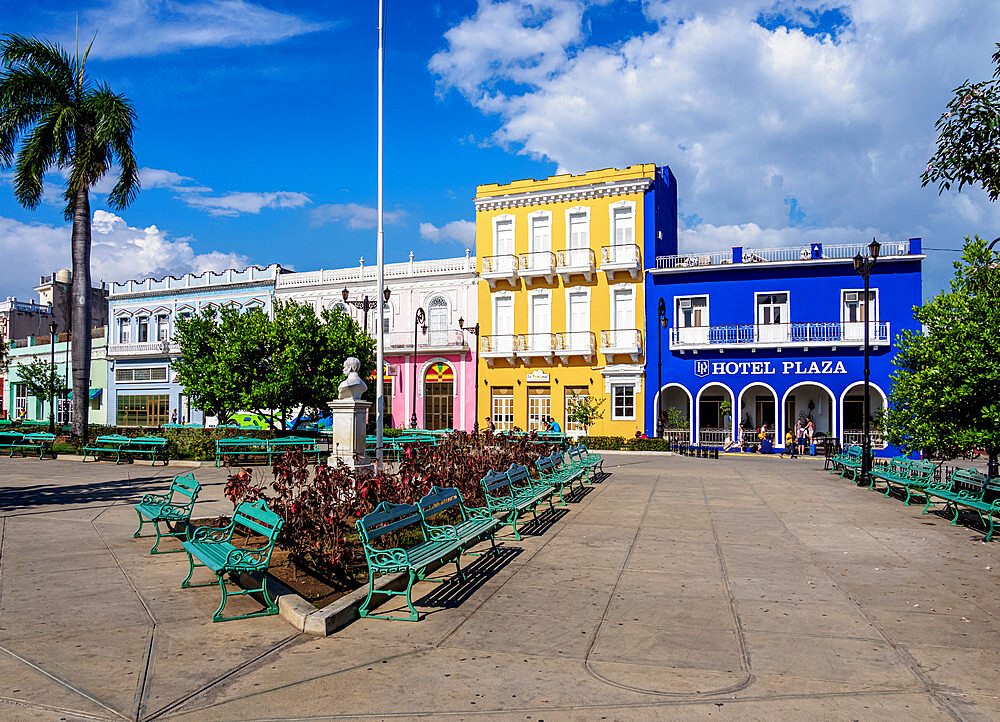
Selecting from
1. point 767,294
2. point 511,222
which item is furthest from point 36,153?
point 767,294

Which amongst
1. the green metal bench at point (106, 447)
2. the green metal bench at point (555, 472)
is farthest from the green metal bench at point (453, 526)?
the green metal bench at point (106, 447)

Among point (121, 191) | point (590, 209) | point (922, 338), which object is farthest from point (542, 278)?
point (922, 338)

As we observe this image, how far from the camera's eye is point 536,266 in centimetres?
3653

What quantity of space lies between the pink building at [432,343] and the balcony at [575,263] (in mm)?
5273

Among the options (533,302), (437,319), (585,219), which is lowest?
(437,319)

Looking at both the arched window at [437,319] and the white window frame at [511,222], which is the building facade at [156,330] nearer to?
the arched window at [437,319]

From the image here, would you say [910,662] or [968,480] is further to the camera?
[968,480]

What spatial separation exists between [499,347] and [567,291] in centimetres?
462

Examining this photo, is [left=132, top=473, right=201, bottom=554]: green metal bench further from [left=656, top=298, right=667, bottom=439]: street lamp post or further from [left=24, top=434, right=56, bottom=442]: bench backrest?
[left=656, top=298, right=667, bottom=439]: street lamp post

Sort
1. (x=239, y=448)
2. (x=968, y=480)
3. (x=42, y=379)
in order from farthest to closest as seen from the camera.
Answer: (x=42, y=379) < (x=239, y=448) < (x=968, y=480)

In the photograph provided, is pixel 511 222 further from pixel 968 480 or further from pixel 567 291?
pixel 968 480

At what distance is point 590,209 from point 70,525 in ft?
94.6

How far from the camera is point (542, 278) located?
3644 centimetres

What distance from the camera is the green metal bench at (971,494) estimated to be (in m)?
10.9
